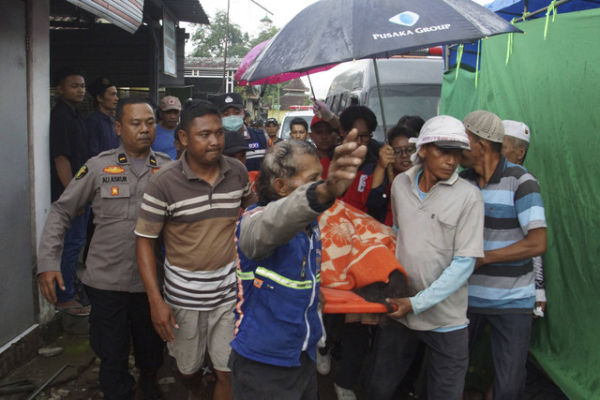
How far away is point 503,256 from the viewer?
2.76 m

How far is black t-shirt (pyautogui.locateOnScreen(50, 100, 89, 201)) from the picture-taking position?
4.24m

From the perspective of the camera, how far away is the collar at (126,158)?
10.1ft

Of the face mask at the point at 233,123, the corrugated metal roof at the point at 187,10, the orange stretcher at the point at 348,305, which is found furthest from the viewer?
the corrugated metal roof at the point at 187,10

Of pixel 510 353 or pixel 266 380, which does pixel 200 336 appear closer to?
pixel 266 380

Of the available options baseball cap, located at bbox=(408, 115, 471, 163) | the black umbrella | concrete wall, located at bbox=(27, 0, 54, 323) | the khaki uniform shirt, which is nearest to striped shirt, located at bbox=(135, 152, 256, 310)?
the khaki uniform shirt

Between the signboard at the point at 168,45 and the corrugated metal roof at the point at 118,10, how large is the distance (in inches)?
174

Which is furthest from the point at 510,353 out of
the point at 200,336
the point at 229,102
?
the point at 229,102

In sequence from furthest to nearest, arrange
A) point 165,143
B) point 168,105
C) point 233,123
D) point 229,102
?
point 168,105 < point 165,143 < point 229,102 < point 233,123

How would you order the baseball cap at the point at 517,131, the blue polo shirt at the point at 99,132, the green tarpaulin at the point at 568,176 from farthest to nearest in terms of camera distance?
the blue polo shirt at the point at 99,132 < the baseball cap at the point at 517,131 < the green tarpaulin at the point at 568,176

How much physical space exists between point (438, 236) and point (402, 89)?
5884 mm

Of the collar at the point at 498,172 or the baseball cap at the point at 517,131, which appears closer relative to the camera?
the collar at the point at 498,172

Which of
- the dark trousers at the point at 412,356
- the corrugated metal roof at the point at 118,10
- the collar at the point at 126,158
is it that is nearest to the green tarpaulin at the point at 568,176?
the dark trousers at the point at 412,356

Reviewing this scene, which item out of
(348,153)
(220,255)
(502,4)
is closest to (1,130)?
(220,255)

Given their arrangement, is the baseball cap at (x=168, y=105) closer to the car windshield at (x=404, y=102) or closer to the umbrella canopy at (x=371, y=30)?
the umbrella canopy at (x=371, y=30)
